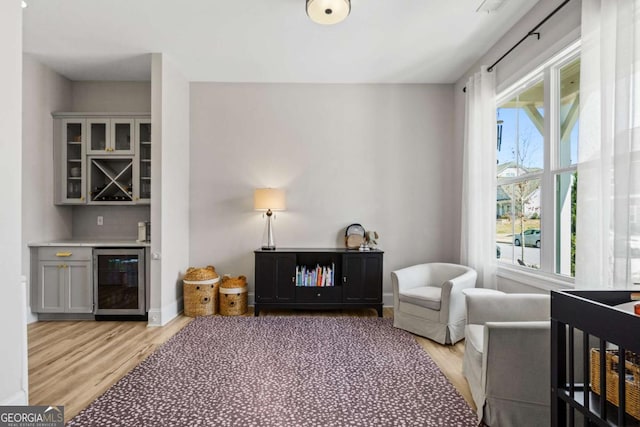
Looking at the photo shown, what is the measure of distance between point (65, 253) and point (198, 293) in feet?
4.82

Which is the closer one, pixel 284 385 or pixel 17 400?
pixel 17 400

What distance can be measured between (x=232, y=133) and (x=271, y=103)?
0.64 meters

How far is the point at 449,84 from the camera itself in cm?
432

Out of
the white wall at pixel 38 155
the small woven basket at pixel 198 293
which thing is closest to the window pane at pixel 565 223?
the small woven basket at pixel 198 293

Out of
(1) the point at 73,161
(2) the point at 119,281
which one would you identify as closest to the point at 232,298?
(2) the point at 119,281

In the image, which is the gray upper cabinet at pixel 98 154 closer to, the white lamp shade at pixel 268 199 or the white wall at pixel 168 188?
the white wall at pixel 168 188

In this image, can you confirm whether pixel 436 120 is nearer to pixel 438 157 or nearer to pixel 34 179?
pixel 438 157

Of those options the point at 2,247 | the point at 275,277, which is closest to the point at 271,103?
the point at 275,277

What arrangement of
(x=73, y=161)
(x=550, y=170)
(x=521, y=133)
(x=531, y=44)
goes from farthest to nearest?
(x=73, y=161) < (x=521, y=133) < (x=531, y=44) < (x=550, y=170)

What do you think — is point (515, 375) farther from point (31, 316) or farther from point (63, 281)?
point (31, 316)

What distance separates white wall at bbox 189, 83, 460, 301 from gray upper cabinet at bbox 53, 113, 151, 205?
0.62 meters

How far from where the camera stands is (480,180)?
343cm

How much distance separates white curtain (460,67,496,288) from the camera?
3.25m

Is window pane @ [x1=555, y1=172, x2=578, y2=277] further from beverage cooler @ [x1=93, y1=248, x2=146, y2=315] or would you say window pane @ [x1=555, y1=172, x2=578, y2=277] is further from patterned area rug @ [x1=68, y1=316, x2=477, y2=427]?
beverage cooler @ [x1=93, y1=248, x2=146, y2=315]
